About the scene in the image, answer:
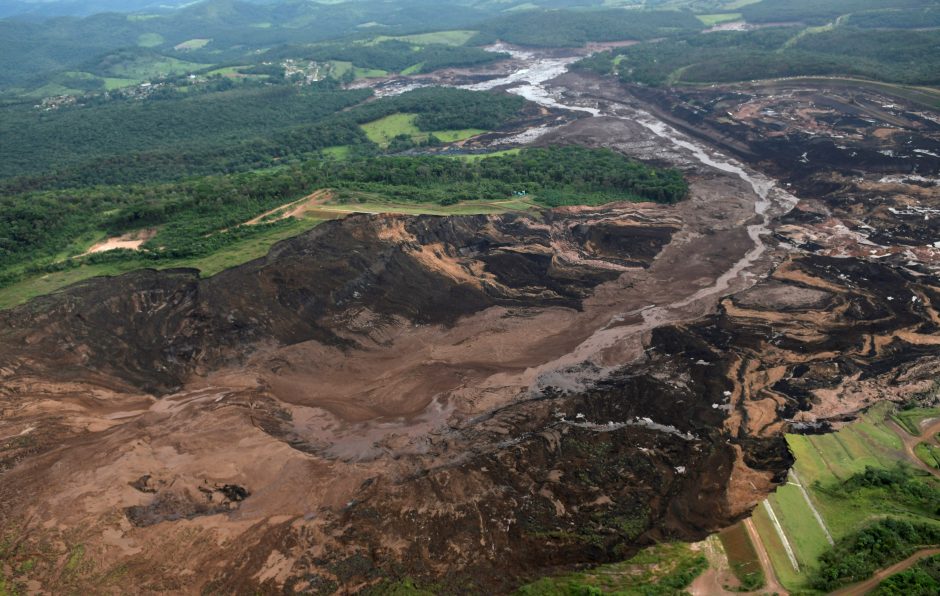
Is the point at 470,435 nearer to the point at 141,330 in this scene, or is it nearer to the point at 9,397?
the point at 141,330

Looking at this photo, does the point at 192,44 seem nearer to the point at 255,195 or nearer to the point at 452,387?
the point at 255,195

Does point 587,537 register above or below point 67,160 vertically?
below

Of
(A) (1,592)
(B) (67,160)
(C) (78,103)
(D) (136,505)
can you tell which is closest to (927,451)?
(D) (136,505)

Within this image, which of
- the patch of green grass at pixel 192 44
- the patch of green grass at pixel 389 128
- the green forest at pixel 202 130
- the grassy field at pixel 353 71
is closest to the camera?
the green forest at pixel 202 130

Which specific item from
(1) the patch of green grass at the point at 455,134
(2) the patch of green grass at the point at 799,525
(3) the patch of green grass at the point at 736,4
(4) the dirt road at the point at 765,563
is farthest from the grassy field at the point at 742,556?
(3) the patch of green grass at the point at 736,4

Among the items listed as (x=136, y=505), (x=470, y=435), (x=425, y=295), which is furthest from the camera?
(x=425, y=295)

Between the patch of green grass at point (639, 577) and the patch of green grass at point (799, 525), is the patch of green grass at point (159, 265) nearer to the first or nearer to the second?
the patch of green grass at point (639, 577)

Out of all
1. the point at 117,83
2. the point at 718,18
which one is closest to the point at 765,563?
the point at 117,83

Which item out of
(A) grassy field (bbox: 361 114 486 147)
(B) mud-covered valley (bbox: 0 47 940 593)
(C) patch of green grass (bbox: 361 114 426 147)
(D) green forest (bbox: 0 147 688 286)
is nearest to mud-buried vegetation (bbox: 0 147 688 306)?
(D) green forest (bbox: 0 147 688 286)
